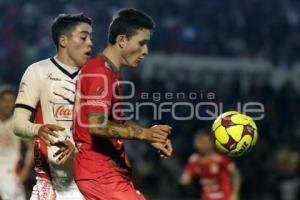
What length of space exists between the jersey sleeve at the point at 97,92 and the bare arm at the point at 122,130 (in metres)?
0.05

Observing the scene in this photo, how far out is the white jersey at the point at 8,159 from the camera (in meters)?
9.30

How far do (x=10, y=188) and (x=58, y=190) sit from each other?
2806mm

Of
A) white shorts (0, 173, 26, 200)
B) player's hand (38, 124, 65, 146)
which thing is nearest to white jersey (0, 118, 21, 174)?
white shorts (0, 173, 26, 200)

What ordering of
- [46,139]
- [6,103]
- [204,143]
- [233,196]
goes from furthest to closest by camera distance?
[204,143], [233,196], [6,103], [46,139]

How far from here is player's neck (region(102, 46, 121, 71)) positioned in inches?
233

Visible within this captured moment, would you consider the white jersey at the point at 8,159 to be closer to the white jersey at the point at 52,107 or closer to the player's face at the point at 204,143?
the player's face at the point at 204,143

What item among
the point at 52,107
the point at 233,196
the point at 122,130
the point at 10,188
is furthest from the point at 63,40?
the point at 233,196

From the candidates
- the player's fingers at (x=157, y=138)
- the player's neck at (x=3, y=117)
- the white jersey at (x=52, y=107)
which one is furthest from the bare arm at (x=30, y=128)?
the player's neck at (x=3, y=117)

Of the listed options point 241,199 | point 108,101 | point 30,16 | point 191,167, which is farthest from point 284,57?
point 108,101

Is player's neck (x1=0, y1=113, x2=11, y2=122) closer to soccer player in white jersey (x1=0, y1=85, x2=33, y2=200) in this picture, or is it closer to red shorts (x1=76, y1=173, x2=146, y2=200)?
soccer player in white jersey (x1=0, y1=85, x2=33, y2=200)

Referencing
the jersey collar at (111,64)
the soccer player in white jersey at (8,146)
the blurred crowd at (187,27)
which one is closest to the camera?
the jersey collar at (111,64)

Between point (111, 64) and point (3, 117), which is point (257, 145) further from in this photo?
point (111, 64)

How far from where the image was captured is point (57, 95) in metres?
6.57

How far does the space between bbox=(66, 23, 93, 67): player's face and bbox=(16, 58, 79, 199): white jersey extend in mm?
131
